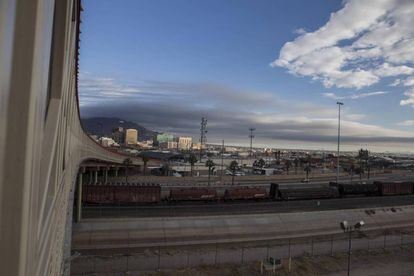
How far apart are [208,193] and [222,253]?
2053 centimetres

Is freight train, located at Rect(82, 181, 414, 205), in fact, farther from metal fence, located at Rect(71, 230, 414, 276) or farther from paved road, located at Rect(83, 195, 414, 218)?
metal fence, located at Rect(71, 230, 414, 276)

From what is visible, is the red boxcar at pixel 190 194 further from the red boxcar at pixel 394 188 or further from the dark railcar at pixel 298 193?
the red boxcar at pixel 394 188

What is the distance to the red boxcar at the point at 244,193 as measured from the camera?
57906 mm

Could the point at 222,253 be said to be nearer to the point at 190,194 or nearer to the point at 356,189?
the point at 190,194

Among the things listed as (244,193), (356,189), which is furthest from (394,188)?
(244,193)

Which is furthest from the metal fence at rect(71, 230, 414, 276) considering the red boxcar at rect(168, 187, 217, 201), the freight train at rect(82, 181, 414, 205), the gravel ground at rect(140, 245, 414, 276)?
the red boxcar at rect(168, 187, 217, 201)

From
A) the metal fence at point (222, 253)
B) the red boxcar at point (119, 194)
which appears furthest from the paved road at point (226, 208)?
the metal fence at point (222, 253)

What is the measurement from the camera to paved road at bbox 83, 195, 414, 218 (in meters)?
43.7

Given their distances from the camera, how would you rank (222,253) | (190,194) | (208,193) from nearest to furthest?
(222,253) → (190,194) → (208,193)

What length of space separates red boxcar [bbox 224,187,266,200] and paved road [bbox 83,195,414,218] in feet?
7.97

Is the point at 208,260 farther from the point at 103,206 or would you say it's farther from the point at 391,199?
the point at 391,199

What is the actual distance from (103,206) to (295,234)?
23673 millimetres

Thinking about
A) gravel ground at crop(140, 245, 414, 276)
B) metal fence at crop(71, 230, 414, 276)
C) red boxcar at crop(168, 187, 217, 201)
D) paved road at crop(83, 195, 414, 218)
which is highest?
red boxcar at crop(168, 187, 217, 201)

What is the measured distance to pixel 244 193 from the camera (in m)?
58.9
